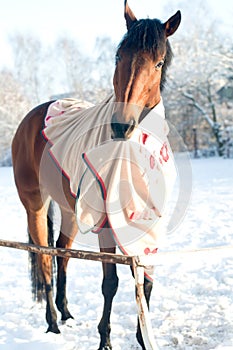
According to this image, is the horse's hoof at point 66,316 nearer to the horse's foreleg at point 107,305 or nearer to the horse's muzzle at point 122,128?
the horse's foreleg at point 107,305

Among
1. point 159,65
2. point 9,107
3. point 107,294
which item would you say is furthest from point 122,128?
point 9,107

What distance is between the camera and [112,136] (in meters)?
1.92

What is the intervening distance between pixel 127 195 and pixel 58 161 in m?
0.64

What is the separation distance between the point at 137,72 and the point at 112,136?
0.35 meters

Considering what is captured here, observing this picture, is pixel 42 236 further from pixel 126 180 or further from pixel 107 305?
pixel 126 180

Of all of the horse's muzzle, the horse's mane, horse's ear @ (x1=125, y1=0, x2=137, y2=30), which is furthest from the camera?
horse's ear @ (x1=125, y1=0, x2=137, y2=30)

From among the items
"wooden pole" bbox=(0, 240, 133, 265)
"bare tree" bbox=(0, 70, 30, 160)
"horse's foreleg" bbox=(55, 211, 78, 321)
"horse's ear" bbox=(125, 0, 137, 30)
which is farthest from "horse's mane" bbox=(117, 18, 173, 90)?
"bare tree" bbox=(0, 70, 30, 160)

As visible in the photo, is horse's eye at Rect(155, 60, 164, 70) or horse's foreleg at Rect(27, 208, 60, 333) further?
horse's foreleg at Rect(27, 208, 60, 333)

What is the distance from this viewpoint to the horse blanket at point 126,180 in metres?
2.04

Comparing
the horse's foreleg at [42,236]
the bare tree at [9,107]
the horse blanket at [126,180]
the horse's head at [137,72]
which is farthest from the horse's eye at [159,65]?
the bare tree at [9,107]

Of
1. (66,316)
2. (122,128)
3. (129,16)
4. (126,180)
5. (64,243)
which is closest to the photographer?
(122,128)

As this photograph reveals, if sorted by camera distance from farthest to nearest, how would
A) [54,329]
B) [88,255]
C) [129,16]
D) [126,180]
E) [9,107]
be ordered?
1. [9,107]
2. [54,329]
3. [129,16]
4. [126,180]
5. [88,255]

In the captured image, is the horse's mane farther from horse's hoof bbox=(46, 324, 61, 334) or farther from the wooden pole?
horse's hoof bbox=(46, 324, 61, 334)

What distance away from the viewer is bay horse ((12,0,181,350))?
1.87m
